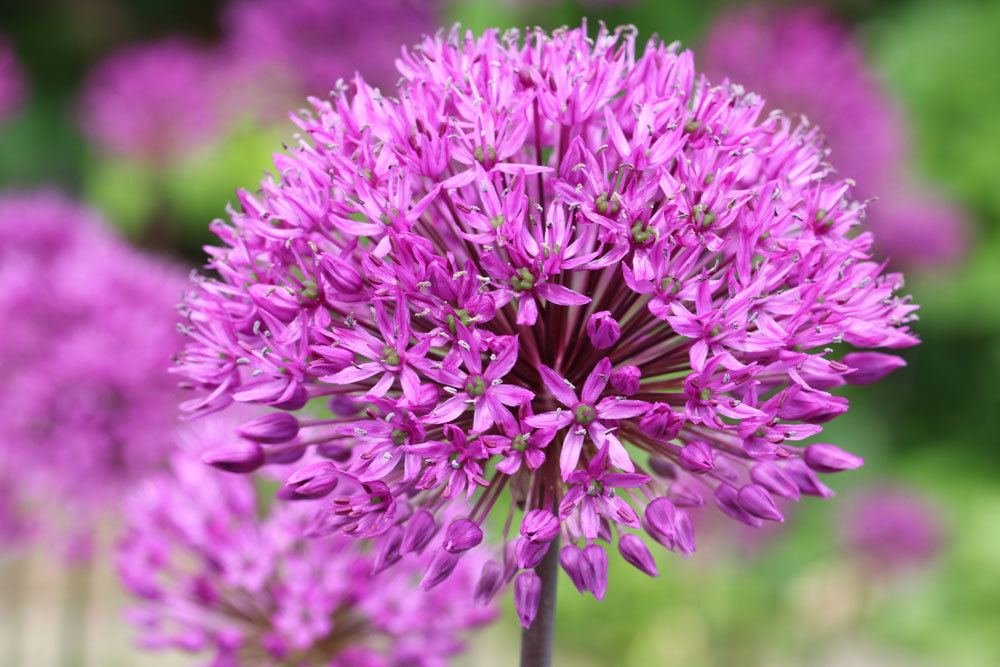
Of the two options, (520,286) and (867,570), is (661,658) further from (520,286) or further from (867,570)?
(520,286)

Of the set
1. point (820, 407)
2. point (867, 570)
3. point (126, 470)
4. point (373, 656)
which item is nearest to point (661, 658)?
point (867, 570)

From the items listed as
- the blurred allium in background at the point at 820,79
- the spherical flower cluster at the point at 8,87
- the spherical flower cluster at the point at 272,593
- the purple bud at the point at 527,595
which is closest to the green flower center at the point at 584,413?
the purple bud at the point at 527,595

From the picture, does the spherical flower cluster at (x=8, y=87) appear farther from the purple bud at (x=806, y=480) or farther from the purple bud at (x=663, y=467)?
the purple bud at (x=806, y=480)

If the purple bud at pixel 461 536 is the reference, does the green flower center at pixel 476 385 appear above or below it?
above

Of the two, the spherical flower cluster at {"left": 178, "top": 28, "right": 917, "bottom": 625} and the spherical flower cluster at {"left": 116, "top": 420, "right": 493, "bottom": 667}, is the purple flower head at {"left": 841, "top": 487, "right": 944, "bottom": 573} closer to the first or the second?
the spherical flower cluster at {"left": 116, "top": 420, "right": 493, "bottom": 667}

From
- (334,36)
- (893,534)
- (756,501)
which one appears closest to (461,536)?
(756,501)

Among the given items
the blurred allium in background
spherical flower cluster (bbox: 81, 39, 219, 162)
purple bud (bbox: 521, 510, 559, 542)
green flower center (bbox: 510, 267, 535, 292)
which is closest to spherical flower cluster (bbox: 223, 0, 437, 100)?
spherical flower cluster (bbox: 81, 39, 219, 162)

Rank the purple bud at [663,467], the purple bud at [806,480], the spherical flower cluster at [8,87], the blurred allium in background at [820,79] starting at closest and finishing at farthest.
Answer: the purple bud at [806,480]
the purple bud at [663,467]
the blurred allium in background at [820,79]
the spherical flower cluster at [8,87]
